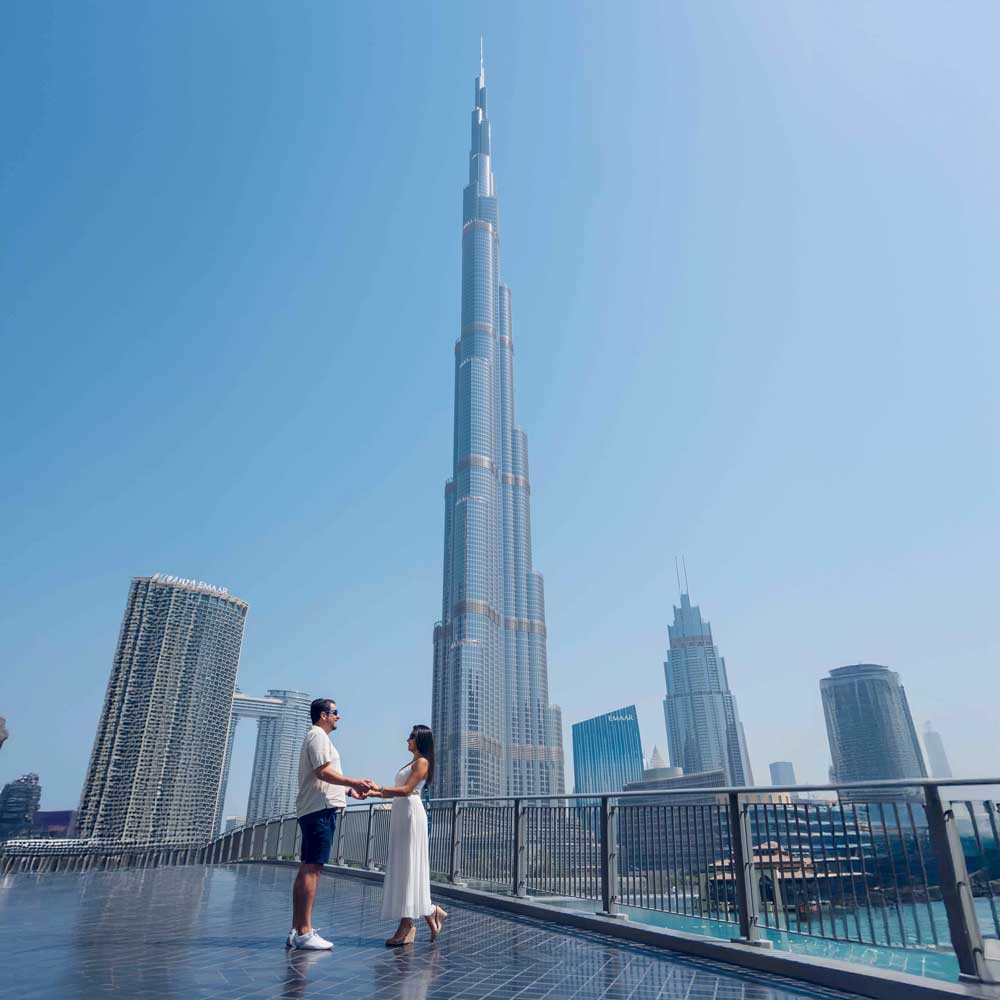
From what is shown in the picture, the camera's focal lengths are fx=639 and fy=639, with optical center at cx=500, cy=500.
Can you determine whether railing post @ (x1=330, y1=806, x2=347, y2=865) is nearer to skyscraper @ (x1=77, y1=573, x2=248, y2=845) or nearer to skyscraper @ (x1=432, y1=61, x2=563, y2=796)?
skyscraper @ (x1=432, y1=61, x2=563, y2=796)

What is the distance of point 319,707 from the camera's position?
5648 mm

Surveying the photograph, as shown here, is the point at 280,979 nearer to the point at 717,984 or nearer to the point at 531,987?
the point at 531,987

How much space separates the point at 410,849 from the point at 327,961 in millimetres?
1057

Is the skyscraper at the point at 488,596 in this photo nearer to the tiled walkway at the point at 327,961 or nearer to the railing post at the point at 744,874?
the tiled walkway at the point at 327,961

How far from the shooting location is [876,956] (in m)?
4.48

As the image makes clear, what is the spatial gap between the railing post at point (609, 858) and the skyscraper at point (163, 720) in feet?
426

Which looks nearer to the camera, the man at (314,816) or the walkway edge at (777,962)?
the walkway edge at (777,962)

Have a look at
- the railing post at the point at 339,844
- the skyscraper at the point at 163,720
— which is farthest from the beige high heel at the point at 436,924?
the skyscraper at the point at 163,720

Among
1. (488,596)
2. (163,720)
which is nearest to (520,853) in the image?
(163,720)

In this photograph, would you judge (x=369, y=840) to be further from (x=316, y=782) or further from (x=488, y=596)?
(x=488, y=596)

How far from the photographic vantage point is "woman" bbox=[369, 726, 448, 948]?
5.65 metres

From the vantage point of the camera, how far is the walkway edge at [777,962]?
3885mm

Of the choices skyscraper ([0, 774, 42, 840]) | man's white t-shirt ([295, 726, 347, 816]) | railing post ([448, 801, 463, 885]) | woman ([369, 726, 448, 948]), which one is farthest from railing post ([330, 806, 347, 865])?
skyscraper ([0, 774, 42, 840])

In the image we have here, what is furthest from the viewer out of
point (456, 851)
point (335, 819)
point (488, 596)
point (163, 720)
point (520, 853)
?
point (488, 596)
